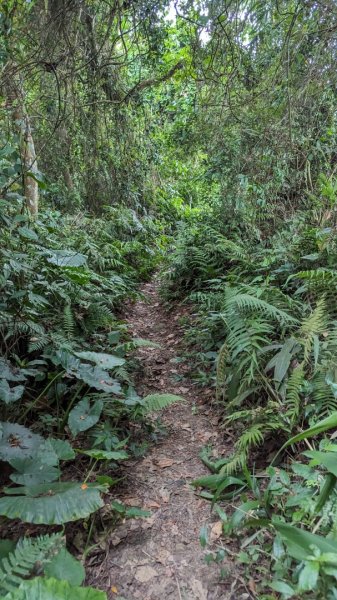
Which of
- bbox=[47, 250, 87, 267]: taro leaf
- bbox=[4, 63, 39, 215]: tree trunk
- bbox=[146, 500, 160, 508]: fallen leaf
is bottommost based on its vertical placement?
bbox=[146, 500, 160, 508]: fallen leaf

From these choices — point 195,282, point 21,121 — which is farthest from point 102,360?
point 195,282

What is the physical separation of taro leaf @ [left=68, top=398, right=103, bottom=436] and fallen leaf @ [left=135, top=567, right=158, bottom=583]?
2.66ft

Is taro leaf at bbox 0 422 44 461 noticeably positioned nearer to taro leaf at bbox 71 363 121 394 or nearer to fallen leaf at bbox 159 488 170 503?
taro leaf at bbox 71 363 121 394

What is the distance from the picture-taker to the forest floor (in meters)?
1.79

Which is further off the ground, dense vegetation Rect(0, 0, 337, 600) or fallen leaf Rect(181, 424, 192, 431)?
dense vegetation Rect(0, 0, 337, 600)

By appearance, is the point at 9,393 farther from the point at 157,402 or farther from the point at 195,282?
the point at 195,282

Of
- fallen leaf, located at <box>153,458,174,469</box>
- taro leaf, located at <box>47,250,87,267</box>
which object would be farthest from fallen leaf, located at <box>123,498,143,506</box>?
taro leaf, located at <box>47,250,87,267</box>

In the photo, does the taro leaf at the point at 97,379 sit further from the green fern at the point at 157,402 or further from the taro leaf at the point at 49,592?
the taro leaf at the point at 49,592

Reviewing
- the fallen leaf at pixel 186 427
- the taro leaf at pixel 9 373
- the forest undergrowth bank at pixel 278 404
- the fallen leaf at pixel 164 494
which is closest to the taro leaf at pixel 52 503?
the fallen leaf at pixel 164 494

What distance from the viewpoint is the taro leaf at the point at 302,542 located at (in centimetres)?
141

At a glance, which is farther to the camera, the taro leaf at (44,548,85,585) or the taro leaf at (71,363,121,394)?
the taro leaf at (71,363,121,394)

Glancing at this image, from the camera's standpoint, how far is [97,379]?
2678mm

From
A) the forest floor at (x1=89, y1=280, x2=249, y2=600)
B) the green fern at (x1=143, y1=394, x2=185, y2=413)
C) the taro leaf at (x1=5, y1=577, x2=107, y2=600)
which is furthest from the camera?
the green fern at (x1=143, y1=394, x2=185, y2=413)

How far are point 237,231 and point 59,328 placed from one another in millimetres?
3683
